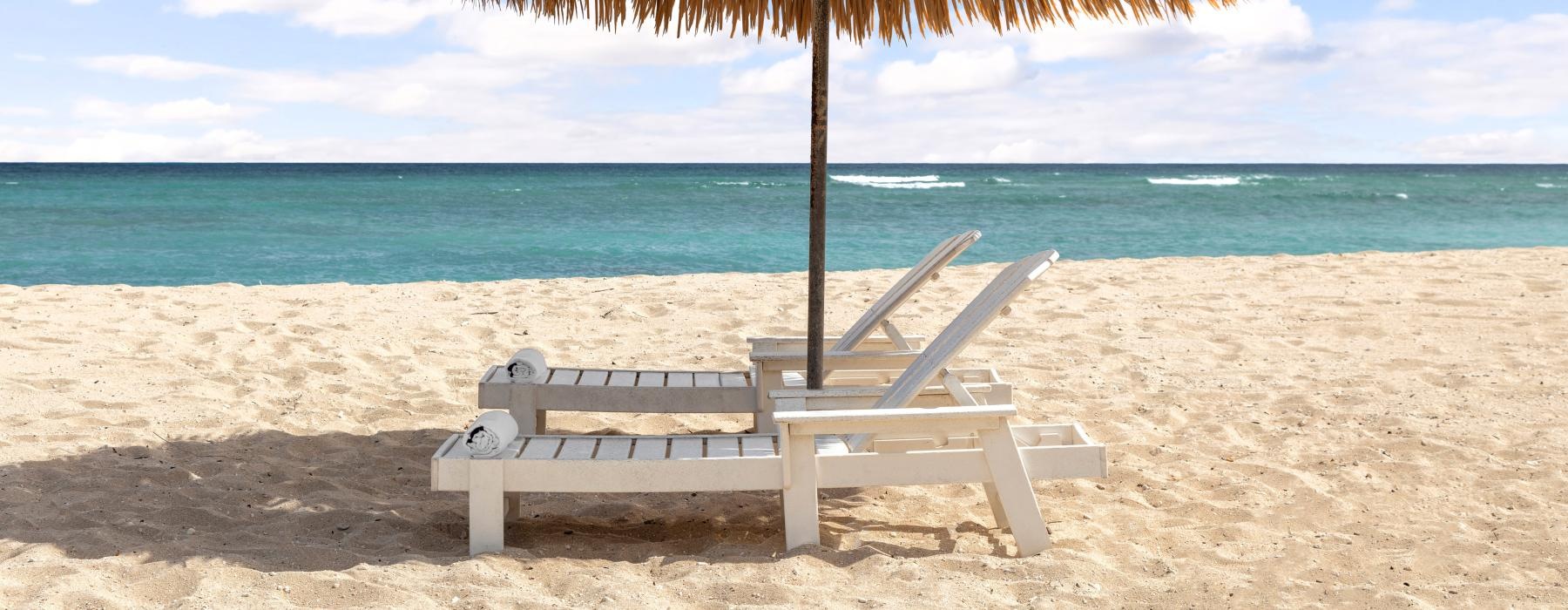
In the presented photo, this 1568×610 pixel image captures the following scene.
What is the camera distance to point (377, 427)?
4547 mm

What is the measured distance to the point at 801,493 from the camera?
9.78ft

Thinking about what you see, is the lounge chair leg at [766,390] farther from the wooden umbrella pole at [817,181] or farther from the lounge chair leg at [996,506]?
the lounge chair leg at [996,506]

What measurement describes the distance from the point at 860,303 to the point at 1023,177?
4115 cm

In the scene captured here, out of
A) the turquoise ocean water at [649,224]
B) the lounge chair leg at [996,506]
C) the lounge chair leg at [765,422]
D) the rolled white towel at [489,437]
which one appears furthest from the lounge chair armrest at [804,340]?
the turquoise ocean water at [649,224]

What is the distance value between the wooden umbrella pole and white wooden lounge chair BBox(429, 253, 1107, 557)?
24.1 inches

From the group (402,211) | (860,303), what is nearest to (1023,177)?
(402,211)

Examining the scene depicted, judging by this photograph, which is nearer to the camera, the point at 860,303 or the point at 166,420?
the point at 166,420

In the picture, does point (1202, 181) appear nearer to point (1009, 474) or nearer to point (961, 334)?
point (961, 334)

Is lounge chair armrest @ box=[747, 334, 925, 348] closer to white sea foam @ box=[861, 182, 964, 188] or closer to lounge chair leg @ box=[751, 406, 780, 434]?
lounge chair leg @ box=[751, 406, 780, 434]

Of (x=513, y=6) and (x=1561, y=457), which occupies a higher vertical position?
(x=513, y=6)

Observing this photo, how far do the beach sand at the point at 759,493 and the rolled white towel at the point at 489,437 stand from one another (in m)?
0.28

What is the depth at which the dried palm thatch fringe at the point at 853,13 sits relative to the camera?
3.73m

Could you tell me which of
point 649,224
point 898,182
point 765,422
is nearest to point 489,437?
point 765,422

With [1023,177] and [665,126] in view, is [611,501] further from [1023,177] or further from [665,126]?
[665,126]
